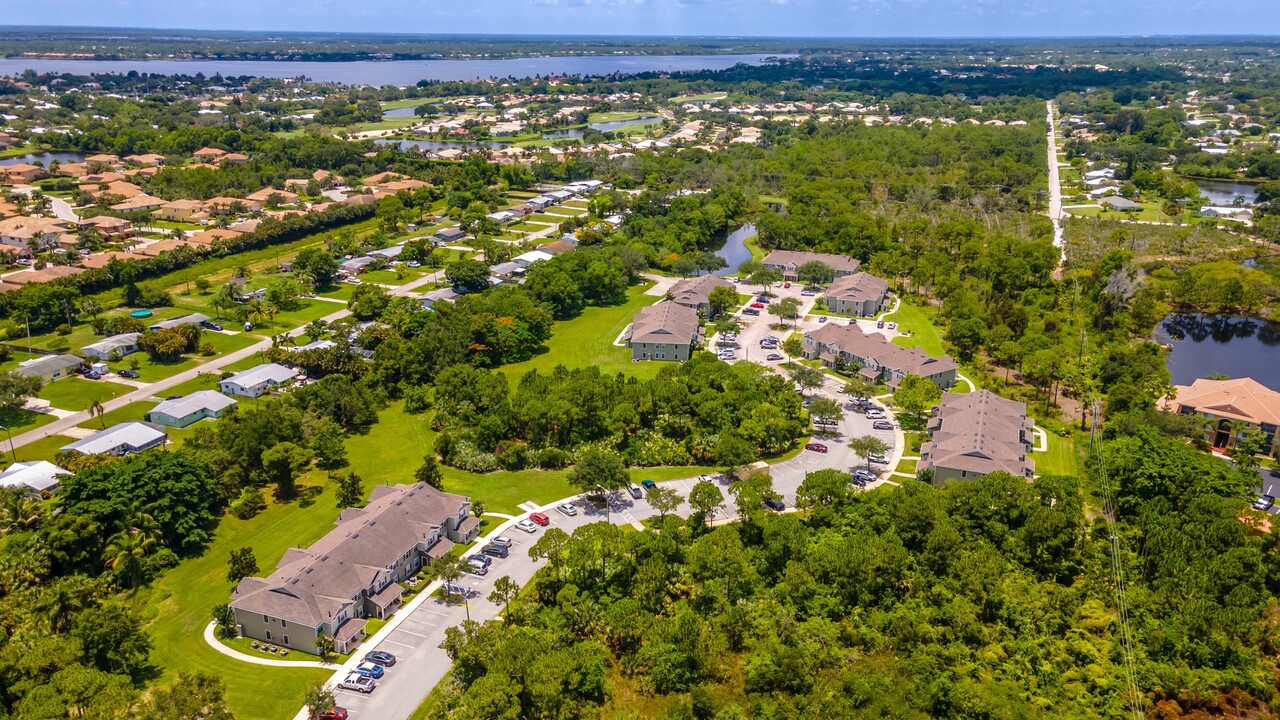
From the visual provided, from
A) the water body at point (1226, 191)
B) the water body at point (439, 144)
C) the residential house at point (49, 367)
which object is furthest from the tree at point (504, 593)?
the water body at point (439, 144)

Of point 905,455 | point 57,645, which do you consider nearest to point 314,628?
point 57,645

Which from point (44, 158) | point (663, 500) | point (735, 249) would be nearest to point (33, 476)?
point (663, 500)

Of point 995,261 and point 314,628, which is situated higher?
point 995,261

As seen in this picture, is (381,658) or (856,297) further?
(856,297)

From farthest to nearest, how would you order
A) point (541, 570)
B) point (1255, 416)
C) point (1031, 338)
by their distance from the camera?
point (1031, 338) < point (1255, 416) < point (541, 570)

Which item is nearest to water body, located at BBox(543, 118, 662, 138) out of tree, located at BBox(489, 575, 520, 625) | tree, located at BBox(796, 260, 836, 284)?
tree, located at BBox(796, 260, 836, 284)

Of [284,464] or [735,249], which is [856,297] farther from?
[284,464]

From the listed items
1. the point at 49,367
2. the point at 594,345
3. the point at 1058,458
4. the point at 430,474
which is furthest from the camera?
the point at 594,345

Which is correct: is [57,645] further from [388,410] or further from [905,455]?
[905,455]
